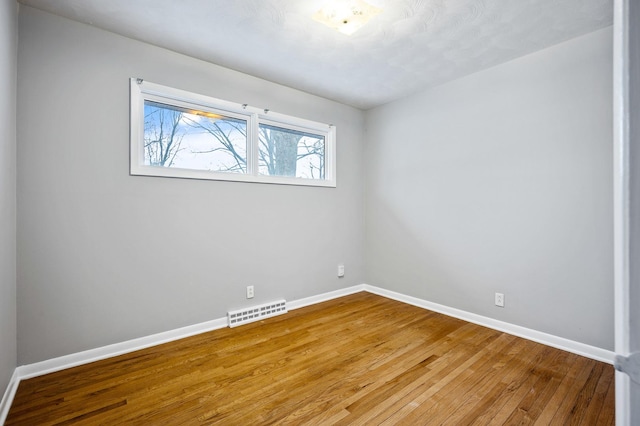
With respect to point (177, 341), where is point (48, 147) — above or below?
above

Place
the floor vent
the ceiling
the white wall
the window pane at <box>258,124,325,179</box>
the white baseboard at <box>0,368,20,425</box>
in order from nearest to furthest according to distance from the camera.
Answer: the white wall
the white baseboard at <box>0,368,20,425</box>
the ceiling
the floor vent
the window pane at <box>258,124,325,179</box>

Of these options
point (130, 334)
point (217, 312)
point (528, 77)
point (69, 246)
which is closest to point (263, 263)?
point (217, 312)

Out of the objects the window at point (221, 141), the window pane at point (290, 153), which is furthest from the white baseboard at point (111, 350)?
the window pane at point (290, 153)

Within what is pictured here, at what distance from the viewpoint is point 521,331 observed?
2561 millimetres

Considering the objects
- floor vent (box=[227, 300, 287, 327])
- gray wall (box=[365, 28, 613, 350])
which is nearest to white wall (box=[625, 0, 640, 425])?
gray wall (box=[365, 28, 613, 350])

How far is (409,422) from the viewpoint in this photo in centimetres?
155

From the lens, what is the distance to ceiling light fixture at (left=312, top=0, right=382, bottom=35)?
1893 millimetres

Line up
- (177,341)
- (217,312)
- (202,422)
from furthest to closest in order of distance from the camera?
(217,312), (177,341), (202,422)

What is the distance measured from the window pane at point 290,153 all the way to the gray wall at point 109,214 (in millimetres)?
259

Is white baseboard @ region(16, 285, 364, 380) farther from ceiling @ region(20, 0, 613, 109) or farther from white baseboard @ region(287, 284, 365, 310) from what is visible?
ceiling @ region(20, 0, 613, 109)

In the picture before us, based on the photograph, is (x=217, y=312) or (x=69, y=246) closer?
(x=69, y=246)

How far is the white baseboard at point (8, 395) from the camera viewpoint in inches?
61.9

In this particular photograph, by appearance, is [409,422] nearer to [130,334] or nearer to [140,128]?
[130,334]

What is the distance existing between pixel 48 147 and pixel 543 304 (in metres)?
3.93
